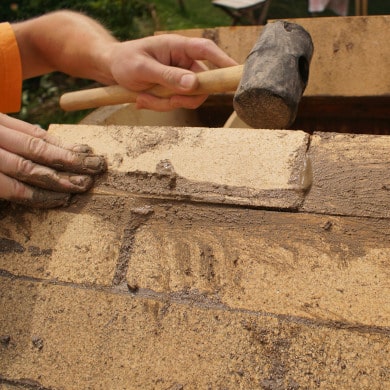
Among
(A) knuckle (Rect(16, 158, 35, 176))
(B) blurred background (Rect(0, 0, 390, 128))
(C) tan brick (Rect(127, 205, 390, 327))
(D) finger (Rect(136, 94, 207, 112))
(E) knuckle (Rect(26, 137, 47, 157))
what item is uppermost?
A: (E) knuckle (Rect(26, 137, 47, 157))

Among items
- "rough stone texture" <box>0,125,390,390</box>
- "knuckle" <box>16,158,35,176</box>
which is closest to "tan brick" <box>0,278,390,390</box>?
"rough stone texture" <box>0,125,390,390</box>

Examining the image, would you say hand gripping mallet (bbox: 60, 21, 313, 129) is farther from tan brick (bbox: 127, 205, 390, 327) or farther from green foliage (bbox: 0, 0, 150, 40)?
green foliage (bbox: 0, 0, 150, 40)

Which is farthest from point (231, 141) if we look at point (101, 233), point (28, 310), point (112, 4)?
point (112, 4)

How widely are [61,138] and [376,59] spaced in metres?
1.91

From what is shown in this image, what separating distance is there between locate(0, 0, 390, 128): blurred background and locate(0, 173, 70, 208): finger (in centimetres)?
473

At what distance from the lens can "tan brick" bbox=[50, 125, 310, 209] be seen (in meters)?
1.45

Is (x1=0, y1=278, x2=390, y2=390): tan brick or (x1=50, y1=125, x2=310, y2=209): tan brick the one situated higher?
(x1=50, y1=125, x2=310, y2=209): tan brick

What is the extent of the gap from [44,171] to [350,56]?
1994mm

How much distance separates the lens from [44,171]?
5.25 ft

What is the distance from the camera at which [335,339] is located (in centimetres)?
122

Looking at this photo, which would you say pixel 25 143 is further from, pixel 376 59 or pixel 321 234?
pixel 376 59

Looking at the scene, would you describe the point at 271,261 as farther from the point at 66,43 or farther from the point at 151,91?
the point at 66,43

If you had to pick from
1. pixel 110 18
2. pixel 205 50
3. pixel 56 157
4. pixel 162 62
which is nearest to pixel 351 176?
pixel 56 157

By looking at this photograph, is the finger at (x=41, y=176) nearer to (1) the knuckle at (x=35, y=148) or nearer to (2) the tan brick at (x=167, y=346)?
(1) the knuckle at (x=35, y=148)
